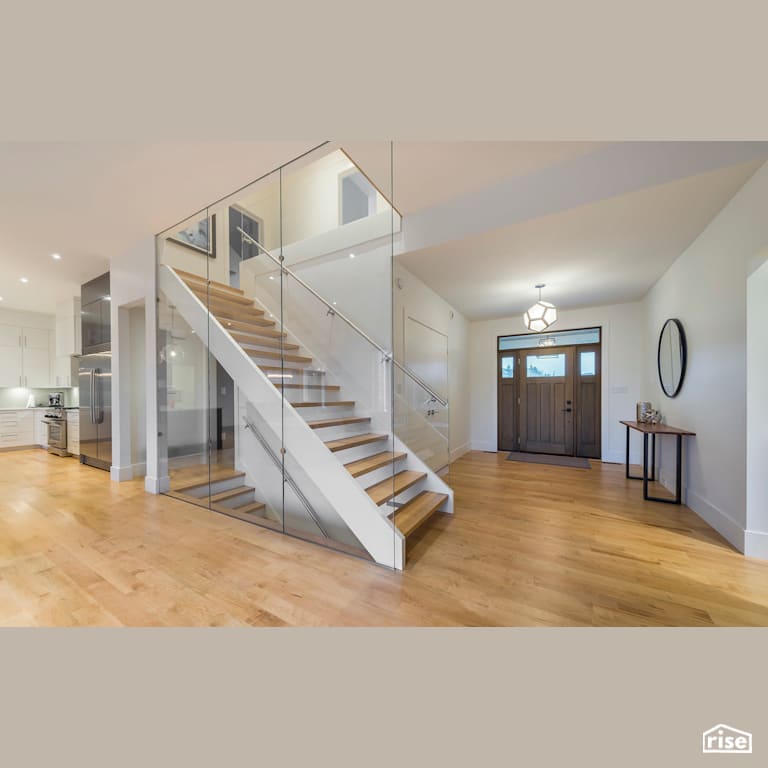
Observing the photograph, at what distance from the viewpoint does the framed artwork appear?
359cm

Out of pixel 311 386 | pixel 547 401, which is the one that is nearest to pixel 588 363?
pixel 547 401

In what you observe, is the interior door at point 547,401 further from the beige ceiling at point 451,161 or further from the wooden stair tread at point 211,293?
the wooden stair tread at point 211,293

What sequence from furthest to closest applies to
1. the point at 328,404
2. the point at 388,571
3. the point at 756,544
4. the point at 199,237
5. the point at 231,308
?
the point at 231,308 < the point at 199,237 < the point at 328,404 < the point at 756,544 < the point at 388,571

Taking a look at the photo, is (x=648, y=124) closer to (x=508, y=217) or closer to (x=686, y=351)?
(x=508, y=217)

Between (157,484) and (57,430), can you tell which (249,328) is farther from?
(57,430)

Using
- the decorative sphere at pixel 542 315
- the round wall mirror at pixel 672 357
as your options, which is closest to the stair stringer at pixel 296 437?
the decorative sphere at pixel 542 315

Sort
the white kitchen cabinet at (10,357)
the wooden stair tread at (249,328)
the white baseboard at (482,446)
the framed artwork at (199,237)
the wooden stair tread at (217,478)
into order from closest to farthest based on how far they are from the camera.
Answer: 1. the wooden stair tread at (217,478)
2. the wooden stair tread at (249,328)
3. the framed artwork at (199,237)
4. the white baseboard at (482,446)
5. the white kitchen cabinet at (10,357)

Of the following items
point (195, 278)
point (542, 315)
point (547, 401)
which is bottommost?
point (547, 401)

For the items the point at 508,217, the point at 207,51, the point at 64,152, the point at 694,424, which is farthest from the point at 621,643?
the point at 64,152

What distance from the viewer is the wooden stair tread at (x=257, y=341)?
3.41 metres

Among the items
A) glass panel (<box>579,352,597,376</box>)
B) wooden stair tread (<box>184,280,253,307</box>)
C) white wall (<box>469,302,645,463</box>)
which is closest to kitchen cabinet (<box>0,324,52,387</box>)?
wooden stair tread (<box>184,280,253,307</box>)

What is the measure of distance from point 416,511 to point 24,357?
30.0ft

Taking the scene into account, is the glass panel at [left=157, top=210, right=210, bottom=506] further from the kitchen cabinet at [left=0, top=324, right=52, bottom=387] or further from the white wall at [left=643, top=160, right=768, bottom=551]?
the kitchen cabinet at [left=0, top=324, right=52, bottom=387]

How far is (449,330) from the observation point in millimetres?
5309
